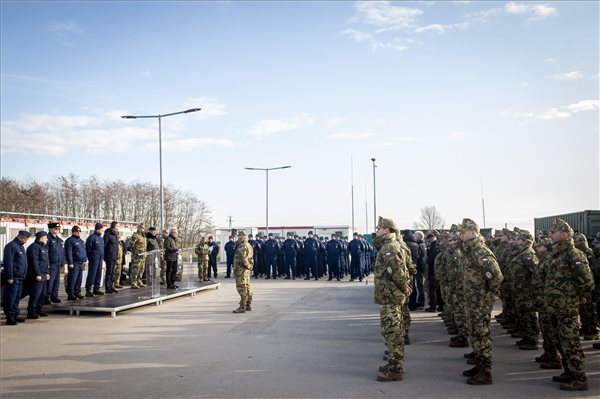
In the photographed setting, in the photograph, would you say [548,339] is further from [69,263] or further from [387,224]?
[69,263]

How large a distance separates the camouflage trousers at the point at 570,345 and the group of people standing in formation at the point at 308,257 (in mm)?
15937

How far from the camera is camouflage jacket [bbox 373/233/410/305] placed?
6.68 metres

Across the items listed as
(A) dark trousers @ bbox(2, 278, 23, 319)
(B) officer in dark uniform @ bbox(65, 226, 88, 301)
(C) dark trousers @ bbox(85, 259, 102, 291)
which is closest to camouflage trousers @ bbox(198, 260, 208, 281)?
(C) dark trousers @ bbox(85, 259, 102, 291)

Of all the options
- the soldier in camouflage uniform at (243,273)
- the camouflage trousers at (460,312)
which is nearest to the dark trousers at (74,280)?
the soldier in camouflage uniform at (243,273)

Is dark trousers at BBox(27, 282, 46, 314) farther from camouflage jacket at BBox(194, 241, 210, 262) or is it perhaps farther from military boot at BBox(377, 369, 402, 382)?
camouflage jacket at BBox(194, 241, 210, 262)

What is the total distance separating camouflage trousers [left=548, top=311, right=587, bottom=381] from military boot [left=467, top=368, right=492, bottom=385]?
3.31 feet

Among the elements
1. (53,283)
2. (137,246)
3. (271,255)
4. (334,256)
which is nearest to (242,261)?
(53,283)

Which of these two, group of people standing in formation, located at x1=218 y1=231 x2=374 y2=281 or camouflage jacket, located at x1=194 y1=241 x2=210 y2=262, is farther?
group of people standing in formation, located at x1=218 y1=231 x2=374 y2=281

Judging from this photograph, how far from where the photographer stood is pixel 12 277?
10742 millimetres

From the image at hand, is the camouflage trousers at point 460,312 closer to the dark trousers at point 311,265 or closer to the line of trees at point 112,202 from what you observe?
the dark trousers at point 311,265

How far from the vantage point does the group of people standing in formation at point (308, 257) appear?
75.0 ft

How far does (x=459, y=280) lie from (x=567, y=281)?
2.19 meters

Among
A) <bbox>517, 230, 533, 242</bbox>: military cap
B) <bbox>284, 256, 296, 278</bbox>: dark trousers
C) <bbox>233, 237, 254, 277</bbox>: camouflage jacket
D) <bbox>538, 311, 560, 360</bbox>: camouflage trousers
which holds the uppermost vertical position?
<bbox>517, 230, 533, 242</bbox>: military cap

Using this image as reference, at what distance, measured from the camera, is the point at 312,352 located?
26.6 ft
